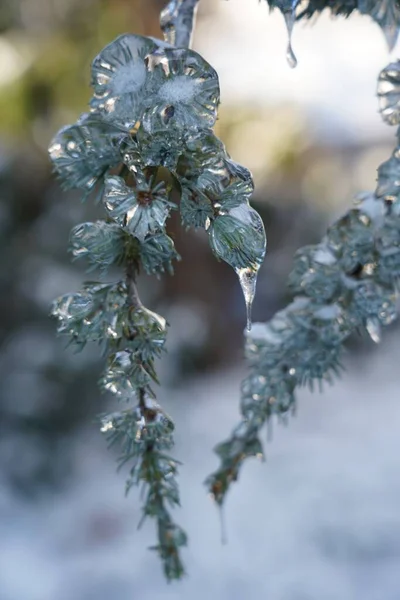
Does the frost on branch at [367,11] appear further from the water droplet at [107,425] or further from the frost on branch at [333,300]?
the water droplet at [107,425]

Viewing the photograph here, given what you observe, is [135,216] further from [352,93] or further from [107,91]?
[352,93]

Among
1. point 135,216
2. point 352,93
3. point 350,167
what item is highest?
point 352,93

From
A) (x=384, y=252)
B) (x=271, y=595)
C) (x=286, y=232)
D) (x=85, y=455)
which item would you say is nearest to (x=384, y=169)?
(x=384, y=252)

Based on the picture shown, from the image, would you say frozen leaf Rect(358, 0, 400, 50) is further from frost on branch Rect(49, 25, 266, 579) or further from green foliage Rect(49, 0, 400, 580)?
frost on branch Rect(49, 25, 266, 579)

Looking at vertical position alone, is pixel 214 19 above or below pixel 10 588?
above

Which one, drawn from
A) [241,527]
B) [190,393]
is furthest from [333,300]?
[190,393]

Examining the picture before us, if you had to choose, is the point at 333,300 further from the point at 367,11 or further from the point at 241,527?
the point at 241,527

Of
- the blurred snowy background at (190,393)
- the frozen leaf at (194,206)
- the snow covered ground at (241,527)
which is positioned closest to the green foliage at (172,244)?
the frozen leaf at (194,206)
